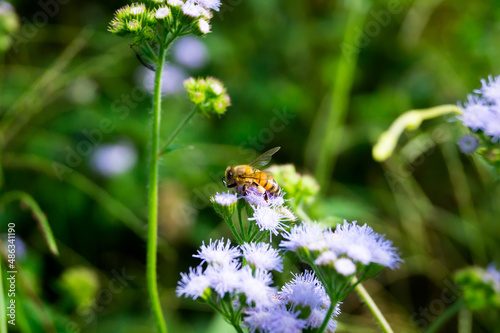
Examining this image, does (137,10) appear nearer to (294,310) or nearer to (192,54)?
(294,310)

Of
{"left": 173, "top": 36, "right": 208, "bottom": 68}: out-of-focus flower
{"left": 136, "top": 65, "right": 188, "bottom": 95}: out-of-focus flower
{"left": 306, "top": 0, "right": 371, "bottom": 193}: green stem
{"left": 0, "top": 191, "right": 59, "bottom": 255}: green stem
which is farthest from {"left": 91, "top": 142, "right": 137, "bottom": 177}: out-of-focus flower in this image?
{"left": 0, "top": 191, "right": 59, "bottom": 255}: green stem

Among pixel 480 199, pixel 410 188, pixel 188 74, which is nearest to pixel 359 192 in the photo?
pixel 410 188

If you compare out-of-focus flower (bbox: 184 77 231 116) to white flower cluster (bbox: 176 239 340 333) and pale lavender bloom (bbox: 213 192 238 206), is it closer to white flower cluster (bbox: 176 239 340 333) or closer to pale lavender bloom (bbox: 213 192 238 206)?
pale lavender bloom (bbox: 213 192 238 206)

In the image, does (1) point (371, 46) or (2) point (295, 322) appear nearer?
(2) point (295, 322)

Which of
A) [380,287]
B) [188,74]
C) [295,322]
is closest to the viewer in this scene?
[295,322]

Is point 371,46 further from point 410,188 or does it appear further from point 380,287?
point 380,287

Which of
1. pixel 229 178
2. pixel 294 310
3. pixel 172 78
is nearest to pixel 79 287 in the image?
pixel 229 178
